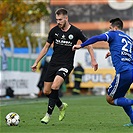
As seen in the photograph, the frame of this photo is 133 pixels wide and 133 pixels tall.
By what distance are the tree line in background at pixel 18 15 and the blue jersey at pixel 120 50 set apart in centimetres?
3438

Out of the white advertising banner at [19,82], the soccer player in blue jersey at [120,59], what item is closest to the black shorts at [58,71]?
the soccer player in blue jersey at [120,59]

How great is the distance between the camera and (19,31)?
53812mm

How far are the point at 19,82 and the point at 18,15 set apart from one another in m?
17.7

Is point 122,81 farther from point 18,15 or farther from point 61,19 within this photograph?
point 18,15

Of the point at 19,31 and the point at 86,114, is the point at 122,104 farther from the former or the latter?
the point at 19,31

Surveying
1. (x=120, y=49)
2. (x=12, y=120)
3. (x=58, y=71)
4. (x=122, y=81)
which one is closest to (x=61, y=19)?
(x=58, y=71)

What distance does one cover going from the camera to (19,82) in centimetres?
3161

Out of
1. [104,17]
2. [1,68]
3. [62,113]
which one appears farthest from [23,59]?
[62,113]

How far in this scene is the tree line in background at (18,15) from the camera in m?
47.6

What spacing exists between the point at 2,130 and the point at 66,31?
2.77 meters

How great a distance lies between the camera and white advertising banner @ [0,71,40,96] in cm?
3012

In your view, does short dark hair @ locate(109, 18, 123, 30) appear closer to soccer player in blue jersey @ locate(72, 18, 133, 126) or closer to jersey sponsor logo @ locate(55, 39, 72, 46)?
soccer player in blue jersey @ locate(72, 18, 133, 126)

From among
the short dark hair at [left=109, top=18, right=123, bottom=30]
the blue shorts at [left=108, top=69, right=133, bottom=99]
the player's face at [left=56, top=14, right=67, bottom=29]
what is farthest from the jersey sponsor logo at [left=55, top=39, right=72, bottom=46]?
the blue shorts at [left=108, top=69, right=133, bottom=99]

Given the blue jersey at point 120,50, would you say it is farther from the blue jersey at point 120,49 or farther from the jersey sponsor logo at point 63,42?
the jersey sponsor logo at point 63,42
